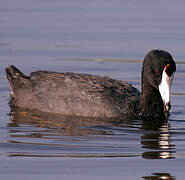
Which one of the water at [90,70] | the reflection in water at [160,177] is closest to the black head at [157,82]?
the water at [90,70]

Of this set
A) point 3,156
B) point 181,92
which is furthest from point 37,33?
point 3,156

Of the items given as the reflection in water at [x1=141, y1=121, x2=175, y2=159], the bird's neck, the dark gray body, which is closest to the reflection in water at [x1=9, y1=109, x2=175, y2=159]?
the reflection in water at [x1=141, y1=121, x2=175, y2=159]

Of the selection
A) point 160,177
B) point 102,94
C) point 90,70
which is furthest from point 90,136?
point 90,70

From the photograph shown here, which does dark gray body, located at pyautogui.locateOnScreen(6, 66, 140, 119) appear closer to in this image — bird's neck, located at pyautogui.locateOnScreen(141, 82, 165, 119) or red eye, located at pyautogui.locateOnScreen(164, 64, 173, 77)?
bird's neck, located at pyautogui.locateOnScreen(141, 82, 165, 119)

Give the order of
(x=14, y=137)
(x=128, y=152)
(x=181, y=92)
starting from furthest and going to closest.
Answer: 1. (x=181, y=92)
2. (x=14, y=137)
3. (x=128, y=152)

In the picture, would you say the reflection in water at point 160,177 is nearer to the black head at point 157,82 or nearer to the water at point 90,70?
the water at point 90,70

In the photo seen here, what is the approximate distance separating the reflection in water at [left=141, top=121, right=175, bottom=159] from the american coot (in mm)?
407

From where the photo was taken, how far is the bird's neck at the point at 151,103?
12102 millimetres

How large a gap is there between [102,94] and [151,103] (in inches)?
38.2

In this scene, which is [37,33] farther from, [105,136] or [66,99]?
[105,136]

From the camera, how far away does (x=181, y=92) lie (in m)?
13.5

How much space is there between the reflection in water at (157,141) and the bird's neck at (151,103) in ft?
1.36

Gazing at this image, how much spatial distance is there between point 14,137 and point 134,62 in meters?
5.79

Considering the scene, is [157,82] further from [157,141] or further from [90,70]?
[90,70]
